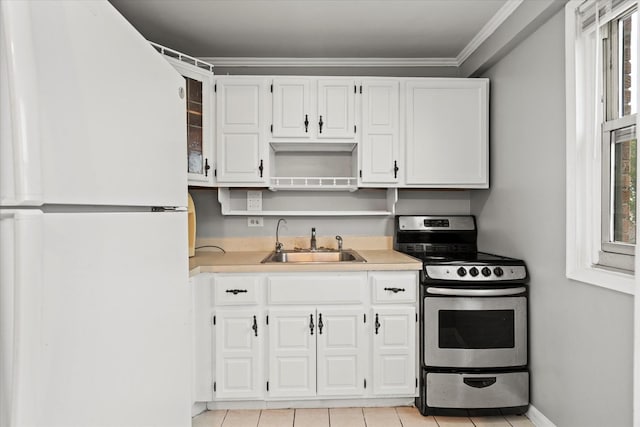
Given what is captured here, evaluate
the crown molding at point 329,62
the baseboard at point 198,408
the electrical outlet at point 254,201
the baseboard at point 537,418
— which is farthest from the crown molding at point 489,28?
the baseboard at point 198,408

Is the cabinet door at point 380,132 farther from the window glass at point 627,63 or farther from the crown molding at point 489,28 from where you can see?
the window glass at point 627,63

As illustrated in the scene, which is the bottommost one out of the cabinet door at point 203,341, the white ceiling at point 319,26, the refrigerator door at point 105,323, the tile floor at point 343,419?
the tile floor at point 343,419

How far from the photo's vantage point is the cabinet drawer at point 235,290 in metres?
2.39

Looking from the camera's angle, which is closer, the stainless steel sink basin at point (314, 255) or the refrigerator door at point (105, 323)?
the refrigerator door at point (105, 323)

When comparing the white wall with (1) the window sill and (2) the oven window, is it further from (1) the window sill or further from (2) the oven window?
(2) the oven window

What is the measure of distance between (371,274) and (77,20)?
209 cm

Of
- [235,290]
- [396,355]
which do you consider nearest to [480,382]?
[396,355]

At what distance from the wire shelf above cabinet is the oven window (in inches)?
44.0

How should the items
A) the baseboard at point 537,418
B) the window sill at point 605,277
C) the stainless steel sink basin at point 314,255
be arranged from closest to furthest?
the window sill at point 605,277, the baseboard at point 537,418, the stainless steel sink basin at point 314,255

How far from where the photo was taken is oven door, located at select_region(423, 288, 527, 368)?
2316mm

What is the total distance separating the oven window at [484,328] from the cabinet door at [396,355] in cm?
27

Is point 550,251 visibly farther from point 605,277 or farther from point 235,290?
point 235,290

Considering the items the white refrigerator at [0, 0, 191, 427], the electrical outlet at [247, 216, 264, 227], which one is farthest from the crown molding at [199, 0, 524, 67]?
the white refrigerator at [0, 0, 191, 427]

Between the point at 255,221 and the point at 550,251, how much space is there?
1983 millimetres
